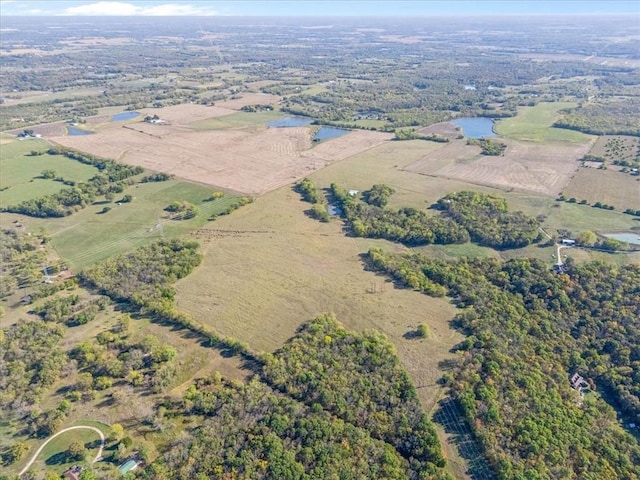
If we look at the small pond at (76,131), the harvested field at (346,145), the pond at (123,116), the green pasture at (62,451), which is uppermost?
the pond at (123,116)

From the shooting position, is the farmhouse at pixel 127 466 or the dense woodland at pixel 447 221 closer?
the farmhouse at pixel 127 466

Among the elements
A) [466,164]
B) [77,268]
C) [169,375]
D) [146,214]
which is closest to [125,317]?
[169,375]

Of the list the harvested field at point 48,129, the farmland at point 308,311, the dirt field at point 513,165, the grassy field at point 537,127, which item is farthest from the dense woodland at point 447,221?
the harvested field at point 48,129

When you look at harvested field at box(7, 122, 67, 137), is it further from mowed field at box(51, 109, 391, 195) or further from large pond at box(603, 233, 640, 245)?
large pond at box(603, 233, 640, 245)

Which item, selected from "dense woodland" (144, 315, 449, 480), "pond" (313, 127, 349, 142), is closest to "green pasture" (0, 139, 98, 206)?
"pond" (313, 127, 349, 142)

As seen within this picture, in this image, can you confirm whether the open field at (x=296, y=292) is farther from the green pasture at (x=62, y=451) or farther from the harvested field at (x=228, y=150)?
the harvested field at (x=228, y=150)

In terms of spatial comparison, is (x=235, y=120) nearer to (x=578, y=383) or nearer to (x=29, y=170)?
(x=29, y=170)

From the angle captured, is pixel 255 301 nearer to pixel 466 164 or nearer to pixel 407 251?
pixel 407 251
